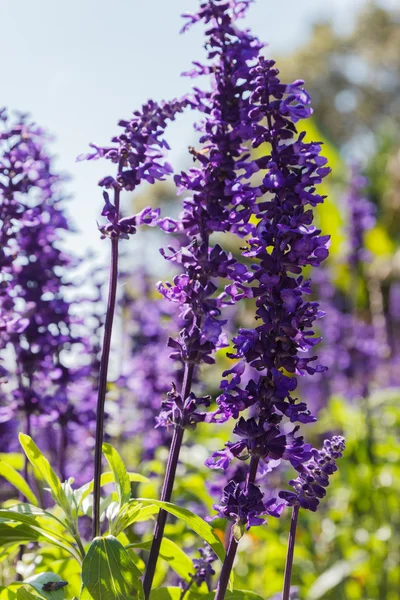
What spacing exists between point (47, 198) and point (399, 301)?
Answer: 869 cm

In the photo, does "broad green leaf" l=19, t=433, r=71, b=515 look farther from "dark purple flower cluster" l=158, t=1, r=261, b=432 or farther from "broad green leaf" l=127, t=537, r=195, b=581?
"dark purple flower cluster" l=158, t=1, r=261, b=432

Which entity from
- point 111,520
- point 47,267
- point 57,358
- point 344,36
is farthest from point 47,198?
point 344,36

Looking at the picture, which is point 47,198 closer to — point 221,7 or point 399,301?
point 221,7

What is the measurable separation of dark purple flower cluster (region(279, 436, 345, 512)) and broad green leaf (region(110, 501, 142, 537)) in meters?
0.40

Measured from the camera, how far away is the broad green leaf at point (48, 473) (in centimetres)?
211

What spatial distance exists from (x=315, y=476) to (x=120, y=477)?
1.85 feet

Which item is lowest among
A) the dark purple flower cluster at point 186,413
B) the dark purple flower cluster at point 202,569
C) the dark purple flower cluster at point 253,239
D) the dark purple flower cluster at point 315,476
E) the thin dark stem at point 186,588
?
the thin dark stem at point 186,588

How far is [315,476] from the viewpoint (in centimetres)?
189

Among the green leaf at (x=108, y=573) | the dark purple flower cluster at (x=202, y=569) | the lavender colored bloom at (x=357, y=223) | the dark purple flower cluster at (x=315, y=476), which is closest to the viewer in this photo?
the green leaf at (x=108, y=573)

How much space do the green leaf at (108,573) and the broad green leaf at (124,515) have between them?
19 cm

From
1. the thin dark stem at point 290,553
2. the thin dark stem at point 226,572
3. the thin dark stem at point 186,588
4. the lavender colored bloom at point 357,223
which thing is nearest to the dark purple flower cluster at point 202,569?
the thin dark stem at point 186,588

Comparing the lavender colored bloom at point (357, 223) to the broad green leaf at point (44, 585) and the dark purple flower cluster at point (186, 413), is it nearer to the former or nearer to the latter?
the dark purple flower cluster at point (186, 413)

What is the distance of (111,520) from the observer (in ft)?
6.70

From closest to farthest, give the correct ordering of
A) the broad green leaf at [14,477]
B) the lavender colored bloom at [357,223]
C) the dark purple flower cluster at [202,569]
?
the dark purple flower cluster at [202,569] → the broad green leaf at [14,477] → the lavender colored bloom at [357,223]
